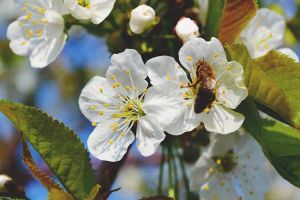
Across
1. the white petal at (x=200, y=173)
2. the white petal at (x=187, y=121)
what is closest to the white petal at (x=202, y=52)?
the white petal at (x=187, y=121)

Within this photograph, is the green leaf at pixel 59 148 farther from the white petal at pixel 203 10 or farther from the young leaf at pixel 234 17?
the white petal at pixel 203 10

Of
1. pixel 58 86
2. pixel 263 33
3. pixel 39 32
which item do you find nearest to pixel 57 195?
pixel 39 32

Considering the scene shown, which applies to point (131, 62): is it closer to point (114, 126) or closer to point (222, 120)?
point (114, 126)

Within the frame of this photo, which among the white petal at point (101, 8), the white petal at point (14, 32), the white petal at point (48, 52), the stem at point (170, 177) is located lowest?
the stem at point (170, 177)

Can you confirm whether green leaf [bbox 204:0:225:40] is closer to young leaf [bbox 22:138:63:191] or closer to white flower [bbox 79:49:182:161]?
white flower [bbox 79:49:182:161]

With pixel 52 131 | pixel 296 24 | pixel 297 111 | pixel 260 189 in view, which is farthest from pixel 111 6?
pixel 296 24

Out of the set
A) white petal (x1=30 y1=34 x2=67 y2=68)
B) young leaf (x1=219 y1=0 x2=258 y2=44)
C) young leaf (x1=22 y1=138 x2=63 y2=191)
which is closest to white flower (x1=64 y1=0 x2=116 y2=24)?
white petal (x1=30 y1=34 x2=67 y2=68)
